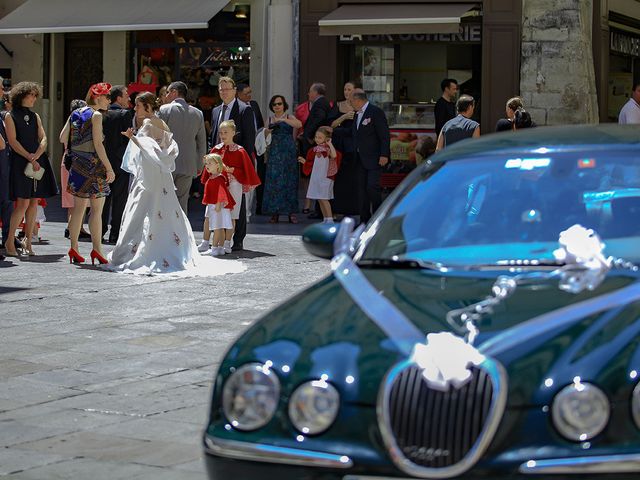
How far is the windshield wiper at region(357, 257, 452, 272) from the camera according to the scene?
5.02m

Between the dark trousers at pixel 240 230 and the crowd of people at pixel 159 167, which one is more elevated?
the crowd of people at pixel 159 167

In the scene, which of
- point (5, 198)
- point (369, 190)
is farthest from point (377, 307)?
point (369, 190)

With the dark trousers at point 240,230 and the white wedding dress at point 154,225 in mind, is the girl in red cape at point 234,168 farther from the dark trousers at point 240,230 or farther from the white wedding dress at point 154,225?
the white wedding dress at point 154,225

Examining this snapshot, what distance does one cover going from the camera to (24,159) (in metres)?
14.5

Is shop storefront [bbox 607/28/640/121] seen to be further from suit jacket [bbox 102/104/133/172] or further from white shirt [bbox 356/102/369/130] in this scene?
suit jacket [bbox 102/104/133/172]

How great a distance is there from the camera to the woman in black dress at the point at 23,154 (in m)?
14.3

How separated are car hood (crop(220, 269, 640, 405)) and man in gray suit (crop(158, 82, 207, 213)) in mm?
10412

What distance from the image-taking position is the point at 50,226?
18453mm

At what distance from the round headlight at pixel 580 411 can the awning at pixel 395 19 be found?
1686cm

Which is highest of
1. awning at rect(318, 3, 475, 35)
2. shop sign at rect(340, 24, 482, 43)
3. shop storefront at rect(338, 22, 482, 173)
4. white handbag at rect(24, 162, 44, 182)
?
awning at rect(318, 3, 475, 35)

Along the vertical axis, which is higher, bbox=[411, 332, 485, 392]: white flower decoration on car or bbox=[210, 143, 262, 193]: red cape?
bbox=[210, 143, 262, 193]: red cape

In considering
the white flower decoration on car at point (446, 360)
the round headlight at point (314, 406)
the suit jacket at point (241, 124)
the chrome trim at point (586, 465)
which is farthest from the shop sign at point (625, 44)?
the chrome trim at point (586, 465)

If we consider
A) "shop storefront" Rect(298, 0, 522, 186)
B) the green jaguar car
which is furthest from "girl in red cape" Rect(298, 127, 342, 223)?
the green jaguar car

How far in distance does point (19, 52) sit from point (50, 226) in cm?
799
